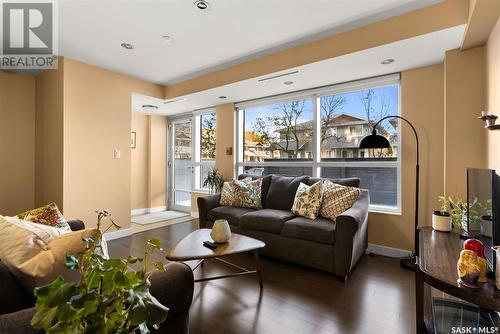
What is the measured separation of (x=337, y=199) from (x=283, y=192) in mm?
855

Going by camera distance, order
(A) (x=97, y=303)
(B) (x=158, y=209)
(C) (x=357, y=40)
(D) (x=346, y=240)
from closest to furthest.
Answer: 1. (A) (x=97, y=303)
2. (D) (x=346, y=240)
3. (C) (x=357, y=40)
4. (B) (x=158, y=209)

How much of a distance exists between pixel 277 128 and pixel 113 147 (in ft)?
8.80

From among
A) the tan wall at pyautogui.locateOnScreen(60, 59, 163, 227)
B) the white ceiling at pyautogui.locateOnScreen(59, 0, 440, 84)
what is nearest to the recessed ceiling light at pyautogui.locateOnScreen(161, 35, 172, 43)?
the white ceiling at pyautogui.locateOnScreen(59, 0, 440, 84)

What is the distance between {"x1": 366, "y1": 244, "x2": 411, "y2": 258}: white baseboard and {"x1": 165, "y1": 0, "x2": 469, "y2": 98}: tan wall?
2.38 meters

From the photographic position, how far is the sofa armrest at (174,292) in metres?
1.12

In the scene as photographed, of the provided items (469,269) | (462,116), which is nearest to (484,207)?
(469,269)

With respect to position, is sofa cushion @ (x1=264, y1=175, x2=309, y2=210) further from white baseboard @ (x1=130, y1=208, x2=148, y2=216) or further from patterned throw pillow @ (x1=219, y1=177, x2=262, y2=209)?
white baseboard @ (x1=130, y1=208, x2=148, y2=216)

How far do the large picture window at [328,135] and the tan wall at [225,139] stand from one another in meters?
0.17

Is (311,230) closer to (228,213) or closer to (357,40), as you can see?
(228,213)

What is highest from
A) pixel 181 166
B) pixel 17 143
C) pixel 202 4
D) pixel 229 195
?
pixel 202 4

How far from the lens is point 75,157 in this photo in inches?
138

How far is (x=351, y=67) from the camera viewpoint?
3.03 meters

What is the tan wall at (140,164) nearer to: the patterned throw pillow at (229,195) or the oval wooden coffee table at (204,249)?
the patterned throw pillow at (229,195)

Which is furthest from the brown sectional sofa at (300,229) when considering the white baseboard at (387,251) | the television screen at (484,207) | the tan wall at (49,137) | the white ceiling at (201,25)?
the tan wall at (49,137)
